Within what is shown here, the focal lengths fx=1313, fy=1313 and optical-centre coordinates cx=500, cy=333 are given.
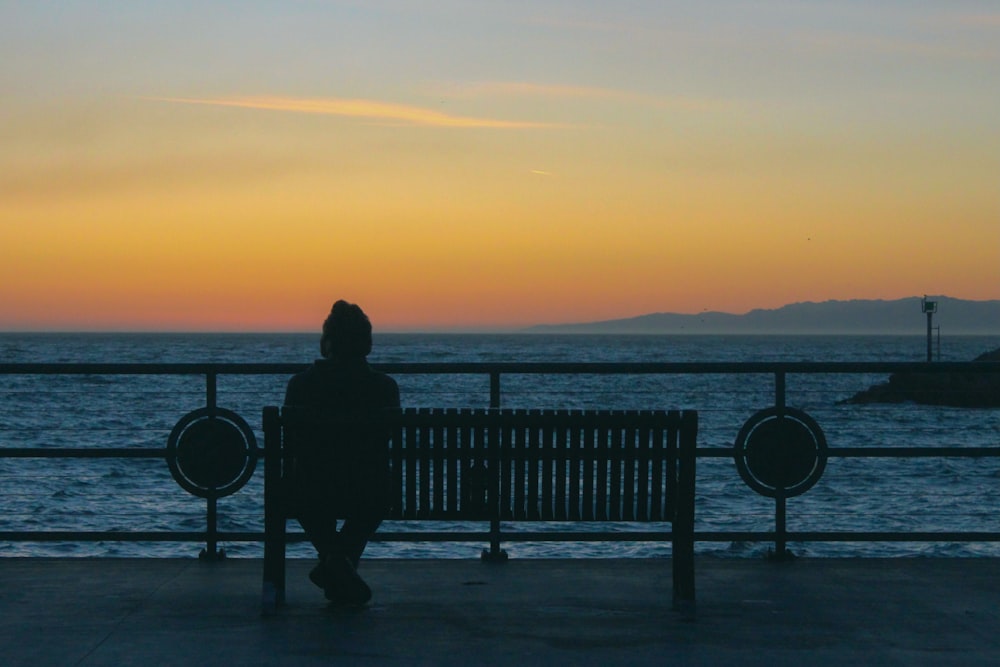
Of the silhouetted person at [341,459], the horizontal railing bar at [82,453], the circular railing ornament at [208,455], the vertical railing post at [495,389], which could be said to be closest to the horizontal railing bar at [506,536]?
the circular railing ornament at [208,455]

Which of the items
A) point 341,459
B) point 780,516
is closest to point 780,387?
point 780,516

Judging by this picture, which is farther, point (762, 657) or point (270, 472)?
point (270, 472)

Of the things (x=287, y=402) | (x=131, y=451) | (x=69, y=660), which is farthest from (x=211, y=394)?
(x=69, y=660)

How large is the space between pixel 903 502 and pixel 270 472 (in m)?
18.0

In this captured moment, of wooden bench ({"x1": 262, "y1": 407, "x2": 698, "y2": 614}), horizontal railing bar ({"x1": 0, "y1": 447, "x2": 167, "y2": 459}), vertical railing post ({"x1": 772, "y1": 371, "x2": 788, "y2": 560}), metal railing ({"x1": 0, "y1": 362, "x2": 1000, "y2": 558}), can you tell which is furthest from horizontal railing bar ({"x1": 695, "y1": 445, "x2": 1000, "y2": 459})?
horizontal railing bar ({"x1": 0, "y1": 447, "x2": 167, "y2": 459})

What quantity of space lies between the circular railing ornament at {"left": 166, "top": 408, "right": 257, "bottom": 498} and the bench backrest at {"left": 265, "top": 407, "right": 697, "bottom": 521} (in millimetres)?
1717

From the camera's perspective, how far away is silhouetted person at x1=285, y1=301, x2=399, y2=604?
5.71 meters

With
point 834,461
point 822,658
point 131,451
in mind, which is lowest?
point 834,461

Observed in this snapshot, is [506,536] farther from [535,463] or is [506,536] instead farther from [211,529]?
[211,529]

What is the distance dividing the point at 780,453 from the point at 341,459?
2869 mm

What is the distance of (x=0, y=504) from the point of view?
2069cm

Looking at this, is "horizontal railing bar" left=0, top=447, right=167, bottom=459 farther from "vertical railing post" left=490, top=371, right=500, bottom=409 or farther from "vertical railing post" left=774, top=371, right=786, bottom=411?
"vertical railing post" left=774, top=371, right=786, bottom=411

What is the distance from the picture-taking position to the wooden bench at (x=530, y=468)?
227 inches

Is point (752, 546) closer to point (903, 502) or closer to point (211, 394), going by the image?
point (903, 502)
